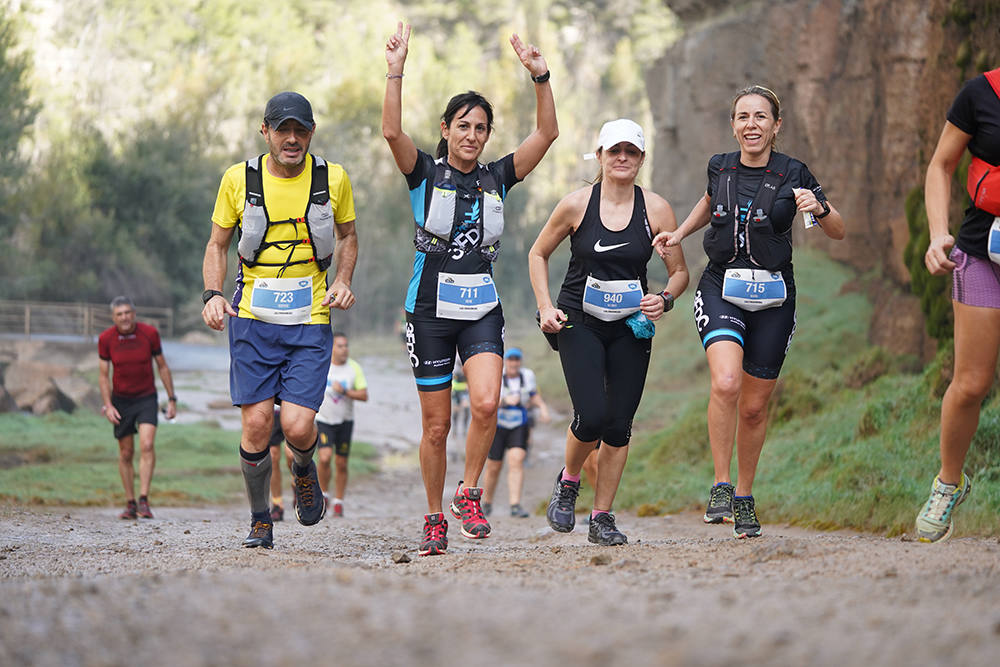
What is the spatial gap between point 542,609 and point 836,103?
19866 mm

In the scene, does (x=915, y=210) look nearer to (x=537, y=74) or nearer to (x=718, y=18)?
(x=537, y=74)

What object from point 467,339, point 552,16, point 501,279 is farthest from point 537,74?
point 552,16

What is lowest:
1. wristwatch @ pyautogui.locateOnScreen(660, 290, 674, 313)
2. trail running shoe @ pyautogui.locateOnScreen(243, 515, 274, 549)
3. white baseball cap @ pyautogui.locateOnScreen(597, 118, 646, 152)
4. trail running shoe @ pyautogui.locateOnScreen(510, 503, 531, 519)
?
trail running shoe @ pyautogui.locateOnScreen(510, 503, 531, 519)

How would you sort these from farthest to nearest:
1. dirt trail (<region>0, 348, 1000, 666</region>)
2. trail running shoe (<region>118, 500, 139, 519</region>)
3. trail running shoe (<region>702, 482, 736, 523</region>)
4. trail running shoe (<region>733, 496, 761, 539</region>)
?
1. trail running shoe (<region>118, 500, 139, 519</region>)
2. trail running shoe (<region>733, 496, 761, 539</region>)
3. trail running shoe (<region>702, 482, 736, 523</region>)
4. dirt trail (<region>0, 348, 1000, 666</region>)

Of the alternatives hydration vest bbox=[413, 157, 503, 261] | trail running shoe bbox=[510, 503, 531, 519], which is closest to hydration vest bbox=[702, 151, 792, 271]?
hydration vest bbox=[413, 157, 503, 261]

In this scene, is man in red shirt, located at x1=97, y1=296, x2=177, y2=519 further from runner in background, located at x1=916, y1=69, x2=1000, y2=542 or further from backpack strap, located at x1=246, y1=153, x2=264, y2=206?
runner in background, located at x1=916, y1=69, x2=1000, y2=542

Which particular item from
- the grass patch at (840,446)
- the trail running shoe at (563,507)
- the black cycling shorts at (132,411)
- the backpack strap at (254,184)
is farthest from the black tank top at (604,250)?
the black cycling shorts at (132,411)

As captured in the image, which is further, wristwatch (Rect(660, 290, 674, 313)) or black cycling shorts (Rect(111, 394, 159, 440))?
black cycling shorts (Rect(111, 394, 159, 440))

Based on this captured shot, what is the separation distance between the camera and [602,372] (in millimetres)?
6617

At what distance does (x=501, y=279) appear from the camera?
55.0 metres

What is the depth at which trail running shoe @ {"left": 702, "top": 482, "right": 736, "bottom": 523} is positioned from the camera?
20.6ft

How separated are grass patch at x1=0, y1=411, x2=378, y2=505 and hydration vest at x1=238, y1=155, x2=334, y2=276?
26.8 feet

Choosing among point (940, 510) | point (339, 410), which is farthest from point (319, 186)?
point (339, 410)

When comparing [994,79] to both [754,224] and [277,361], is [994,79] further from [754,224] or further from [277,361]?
[277,361]
